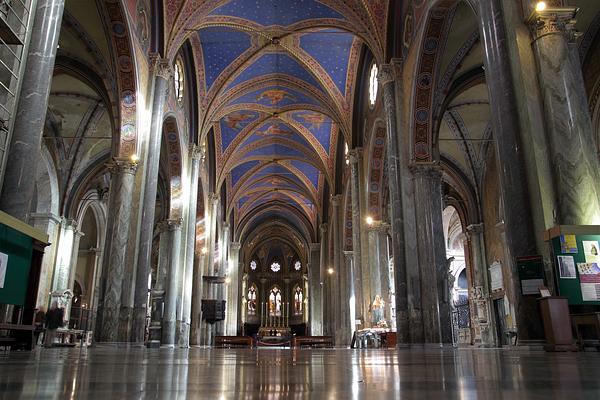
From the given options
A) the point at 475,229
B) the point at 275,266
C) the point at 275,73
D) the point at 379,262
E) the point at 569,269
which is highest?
the point at 275,73

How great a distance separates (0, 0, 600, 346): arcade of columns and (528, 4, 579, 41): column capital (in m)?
0.01

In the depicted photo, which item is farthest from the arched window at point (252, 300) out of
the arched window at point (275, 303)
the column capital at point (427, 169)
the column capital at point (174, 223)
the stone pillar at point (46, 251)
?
the column capital at point (427, 169)

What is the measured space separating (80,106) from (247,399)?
17031 millimetres

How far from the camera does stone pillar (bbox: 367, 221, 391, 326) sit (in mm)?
14797

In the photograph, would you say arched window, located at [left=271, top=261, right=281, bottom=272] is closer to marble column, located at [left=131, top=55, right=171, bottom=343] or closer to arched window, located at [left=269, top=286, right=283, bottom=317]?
arched window, located at [left=269, top=286, right=283, bottom=317]

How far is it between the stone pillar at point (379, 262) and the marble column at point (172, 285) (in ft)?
19.0

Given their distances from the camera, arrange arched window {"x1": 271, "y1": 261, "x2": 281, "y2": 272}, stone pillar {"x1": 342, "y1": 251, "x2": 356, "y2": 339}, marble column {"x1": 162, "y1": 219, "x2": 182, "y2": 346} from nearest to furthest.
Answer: marble column {"x1": 162, "y1": 219, "x2": 182, "y2": 346}
stone pillar {"x1": 342, "y1": 251, "x2": 356, "y2": 339}
arched window {"x1": 271, "y1": 261, "x2": 281, "y2": 272}

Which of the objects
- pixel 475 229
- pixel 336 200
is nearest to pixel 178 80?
pixel 336 200

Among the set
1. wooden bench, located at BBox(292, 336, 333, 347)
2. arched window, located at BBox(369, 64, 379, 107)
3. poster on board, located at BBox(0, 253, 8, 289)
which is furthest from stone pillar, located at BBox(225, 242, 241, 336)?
poster on board, located at BBox(0, 253, 8, 289)

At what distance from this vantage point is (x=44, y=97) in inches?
226

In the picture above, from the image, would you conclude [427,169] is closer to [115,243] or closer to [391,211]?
[391,211]

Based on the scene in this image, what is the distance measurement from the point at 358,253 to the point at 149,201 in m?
7.59

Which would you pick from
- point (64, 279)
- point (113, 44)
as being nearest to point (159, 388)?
point (113, 44)

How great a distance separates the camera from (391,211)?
11.3 meters
